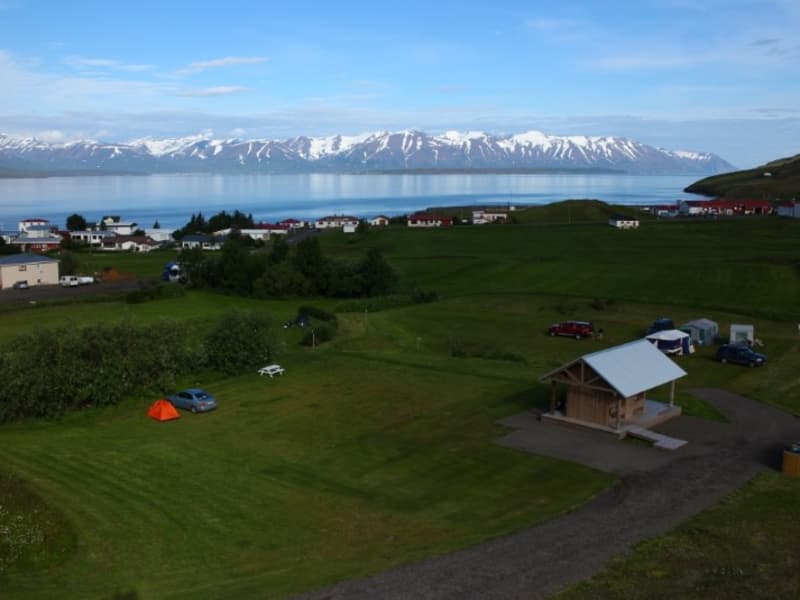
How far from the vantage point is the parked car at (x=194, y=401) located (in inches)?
1034

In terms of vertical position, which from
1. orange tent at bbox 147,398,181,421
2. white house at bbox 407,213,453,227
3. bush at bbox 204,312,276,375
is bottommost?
orange tent at bbox 147,398,181,421

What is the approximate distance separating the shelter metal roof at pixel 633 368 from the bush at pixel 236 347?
16.2m

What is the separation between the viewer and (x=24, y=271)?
69500mm

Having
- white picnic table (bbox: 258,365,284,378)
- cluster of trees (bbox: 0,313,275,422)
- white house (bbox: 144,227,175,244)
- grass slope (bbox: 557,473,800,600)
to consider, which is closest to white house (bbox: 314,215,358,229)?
white house (bbox: 144,227,175,244)

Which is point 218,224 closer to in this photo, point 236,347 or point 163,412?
point 236,347

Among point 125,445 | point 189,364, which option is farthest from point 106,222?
point 125,445

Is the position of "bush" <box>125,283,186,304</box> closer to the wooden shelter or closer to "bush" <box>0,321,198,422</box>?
"bush" <box>0,321,198,422</box>

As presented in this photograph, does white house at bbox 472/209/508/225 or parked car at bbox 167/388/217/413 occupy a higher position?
white house at bbox 472/209/508/225

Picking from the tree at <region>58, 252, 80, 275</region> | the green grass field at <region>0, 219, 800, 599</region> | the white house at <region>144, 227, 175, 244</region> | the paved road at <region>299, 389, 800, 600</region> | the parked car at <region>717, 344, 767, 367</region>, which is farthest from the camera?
the white house at <region>144, 227, 175, 244</region>

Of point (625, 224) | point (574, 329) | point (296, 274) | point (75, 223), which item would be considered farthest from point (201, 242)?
point (574, 329)

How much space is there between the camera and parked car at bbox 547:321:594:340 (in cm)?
3778

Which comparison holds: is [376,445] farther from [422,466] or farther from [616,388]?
[616,388]

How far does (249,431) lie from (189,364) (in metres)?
9.68

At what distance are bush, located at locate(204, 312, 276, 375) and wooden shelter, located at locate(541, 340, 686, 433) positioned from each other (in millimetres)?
14857
